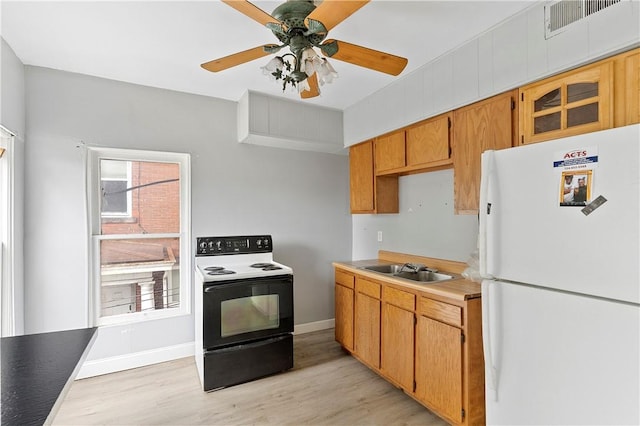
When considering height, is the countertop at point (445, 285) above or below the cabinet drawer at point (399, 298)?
above

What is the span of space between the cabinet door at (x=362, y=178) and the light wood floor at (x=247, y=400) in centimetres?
160

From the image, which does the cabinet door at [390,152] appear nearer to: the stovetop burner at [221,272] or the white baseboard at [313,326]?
the stovetop burner at [221,272]

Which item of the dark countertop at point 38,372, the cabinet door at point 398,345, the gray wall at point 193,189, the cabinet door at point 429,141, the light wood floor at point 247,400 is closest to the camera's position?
the dark countertop at point 38,372

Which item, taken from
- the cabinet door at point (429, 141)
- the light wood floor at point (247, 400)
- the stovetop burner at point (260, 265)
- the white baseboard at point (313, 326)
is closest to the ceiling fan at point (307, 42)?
the cabinet door at point (429, 141)

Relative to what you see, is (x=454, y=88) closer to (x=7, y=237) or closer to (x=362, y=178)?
(x=362, y=178)

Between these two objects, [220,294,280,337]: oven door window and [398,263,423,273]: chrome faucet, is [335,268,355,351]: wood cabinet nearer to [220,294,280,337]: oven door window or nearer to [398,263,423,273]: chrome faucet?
[398,263,423,273]: chrome faucet

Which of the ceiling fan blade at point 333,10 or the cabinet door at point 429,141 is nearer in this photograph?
the ceiling fan blade at point 333,10

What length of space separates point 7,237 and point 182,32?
75.2 inches

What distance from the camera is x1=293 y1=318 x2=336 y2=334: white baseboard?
3.67 m

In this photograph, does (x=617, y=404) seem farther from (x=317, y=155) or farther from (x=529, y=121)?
(x=317, y=155)

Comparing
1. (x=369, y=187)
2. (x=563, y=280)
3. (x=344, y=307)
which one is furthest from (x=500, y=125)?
(x=344, y=307)

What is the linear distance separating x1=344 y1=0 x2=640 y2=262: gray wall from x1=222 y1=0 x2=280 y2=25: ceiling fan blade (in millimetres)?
1448

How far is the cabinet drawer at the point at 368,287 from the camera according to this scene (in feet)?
8.65

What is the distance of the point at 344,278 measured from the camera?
3.09 metres
